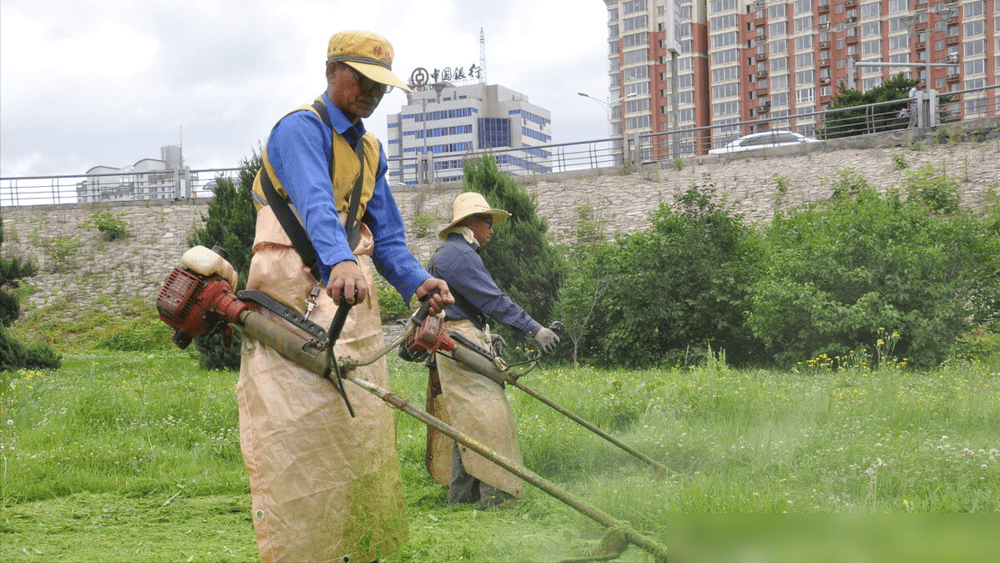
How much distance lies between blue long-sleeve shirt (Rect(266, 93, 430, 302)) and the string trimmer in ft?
0.79

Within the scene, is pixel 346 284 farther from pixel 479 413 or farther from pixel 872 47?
pixel 872 47

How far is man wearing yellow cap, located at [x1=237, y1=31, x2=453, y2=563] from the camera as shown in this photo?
3.15 m

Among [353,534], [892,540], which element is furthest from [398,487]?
[892,540]

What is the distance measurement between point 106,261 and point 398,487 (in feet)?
83.5

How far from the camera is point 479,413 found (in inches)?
211

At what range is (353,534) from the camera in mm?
3248

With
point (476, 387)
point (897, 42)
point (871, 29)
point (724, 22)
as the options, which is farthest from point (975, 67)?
point (476, 387)

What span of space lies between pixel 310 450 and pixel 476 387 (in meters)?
2.27

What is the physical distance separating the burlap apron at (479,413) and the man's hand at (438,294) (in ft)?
5.77

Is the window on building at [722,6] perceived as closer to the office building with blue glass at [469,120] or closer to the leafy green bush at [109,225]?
the office building with blue glass at [469,120]

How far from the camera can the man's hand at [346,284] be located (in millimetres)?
2957

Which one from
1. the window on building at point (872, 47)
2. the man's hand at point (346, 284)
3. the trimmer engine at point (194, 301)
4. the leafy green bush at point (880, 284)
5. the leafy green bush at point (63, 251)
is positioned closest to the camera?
the man's hand at point (346, 284)

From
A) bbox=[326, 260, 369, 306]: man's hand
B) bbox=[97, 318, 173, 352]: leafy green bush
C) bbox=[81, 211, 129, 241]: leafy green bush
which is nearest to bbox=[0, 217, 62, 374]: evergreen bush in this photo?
bbox=[97, 318, 173, 352]: leafy green bush

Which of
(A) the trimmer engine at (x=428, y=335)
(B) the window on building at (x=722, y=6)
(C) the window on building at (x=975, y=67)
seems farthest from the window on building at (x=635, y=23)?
(A) the trimmer engine at (x=428, y=335)
